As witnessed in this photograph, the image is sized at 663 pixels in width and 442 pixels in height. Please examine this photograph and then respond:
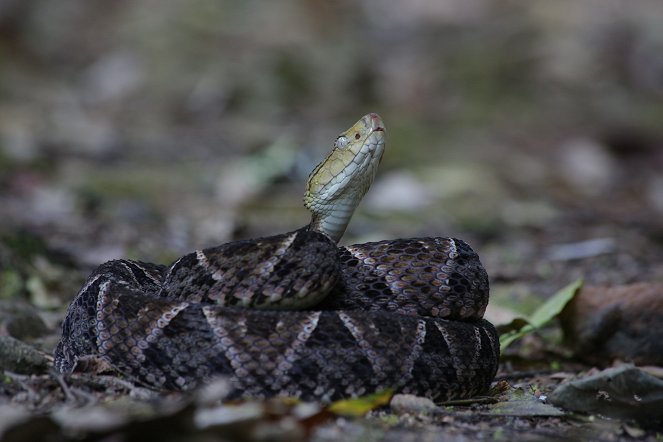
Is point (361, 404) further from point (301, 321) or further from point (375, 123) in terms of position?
point (375, 123)

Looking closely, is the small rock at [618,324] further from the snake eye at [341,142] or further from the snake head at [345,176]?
the snake eye at [341,142]

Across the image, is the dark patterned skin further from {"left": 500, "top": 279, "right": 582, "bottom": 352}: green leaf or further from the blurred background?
the blurred background

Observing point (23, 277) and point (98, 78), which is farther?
point (98, 78)

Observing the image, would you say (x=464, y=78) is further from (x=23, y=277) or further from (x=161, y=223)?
(x=23, y=277)

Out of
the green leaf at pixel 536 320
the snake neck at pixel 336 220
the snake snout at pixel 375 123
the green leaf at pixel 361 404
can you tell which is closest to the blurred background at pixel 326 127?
the green leaf at pixel 536 320

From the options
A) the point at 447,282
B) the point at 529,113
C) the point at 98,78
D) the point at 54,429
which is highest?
the point at 98,78

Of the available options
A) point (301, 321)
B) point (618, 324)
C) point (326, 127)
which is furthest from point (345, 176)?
point (326, 127)

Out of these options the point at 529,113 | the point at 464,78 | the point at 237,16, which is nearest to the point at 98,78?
the point at 237,16
